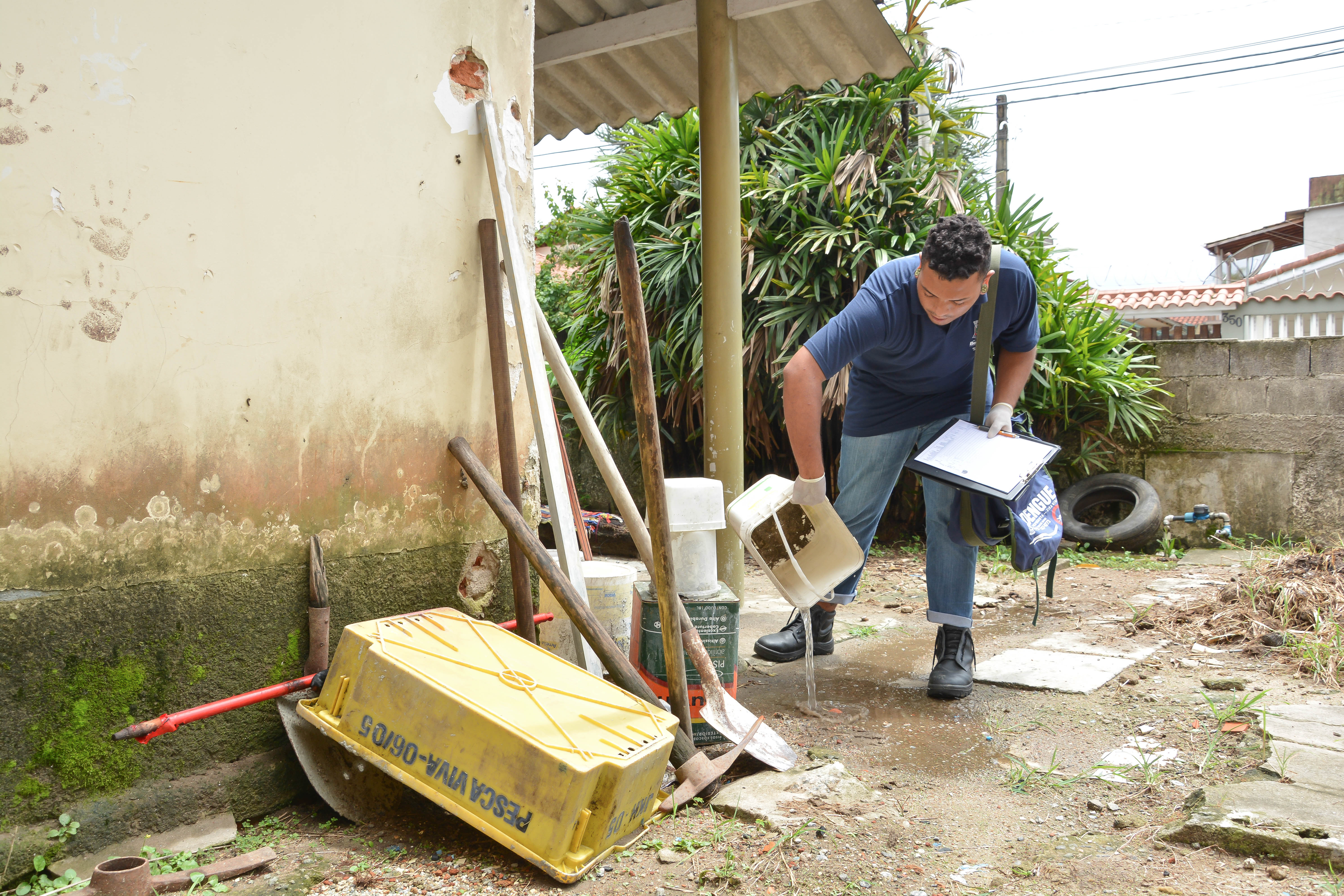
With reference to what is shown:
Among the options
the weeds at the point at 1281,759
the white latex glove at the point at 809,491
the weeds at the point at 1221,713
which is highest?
the white latex glove at the point at 809,491

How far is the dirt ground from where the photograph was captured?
1.71m

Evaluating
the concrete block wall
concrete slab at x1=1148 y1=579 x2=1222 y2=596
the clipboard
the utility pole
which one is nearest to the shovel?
the clipboard

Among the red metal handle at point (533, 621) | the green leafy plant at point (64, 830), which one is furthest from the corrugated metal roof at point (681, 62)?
the green leafy plant at point (64, 830)

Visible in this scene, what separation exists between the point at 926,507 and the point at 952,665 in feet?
1.77

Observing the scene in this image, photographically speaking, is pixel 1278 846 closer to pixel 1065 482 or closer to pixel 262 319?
pixel 262 319

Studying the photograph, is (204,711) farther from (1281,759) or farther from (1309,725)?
(1309,725)


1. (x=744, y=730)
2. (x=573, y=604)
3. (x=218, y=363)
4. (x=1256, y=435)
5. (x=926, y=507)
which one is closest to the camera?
(x=218, y=363)

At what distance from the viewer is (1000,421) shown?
2.75 m

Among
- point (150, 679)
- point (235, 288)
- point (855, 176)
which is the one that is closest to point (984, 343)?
point (235, 288)

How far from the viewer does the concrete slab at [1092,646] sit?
330 centimetres

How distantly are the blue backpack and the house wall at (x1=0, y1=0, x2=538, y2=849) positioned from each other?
1459mm

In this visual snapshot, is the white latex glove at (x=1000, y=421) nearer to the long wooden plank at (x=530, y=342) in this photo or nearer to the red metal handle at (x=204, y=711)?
the long wooden plank at (x=530, y=342)

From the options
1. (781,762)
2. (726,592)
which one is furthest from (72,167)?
(781,762)

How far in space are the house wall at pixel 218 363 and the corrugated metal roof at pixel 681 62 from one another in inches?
64.5
